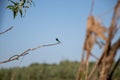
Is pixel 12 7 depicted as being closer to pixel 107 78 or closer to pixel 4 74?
pixel 107 78

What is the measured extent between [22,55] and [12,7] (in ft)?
1.63

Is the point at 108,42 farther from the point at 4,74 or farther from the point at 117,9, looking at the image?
the point at 4,74

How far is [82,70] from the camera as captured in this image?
1.99 m

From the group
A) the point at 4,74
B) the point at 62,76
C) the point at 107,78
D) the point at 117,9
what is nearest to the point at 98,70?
the point at 107,78

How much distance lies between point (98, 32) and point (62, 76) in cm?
2561

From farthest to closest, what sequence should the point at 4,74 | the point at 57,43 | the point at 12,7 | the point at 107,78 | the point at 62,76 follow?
the point at 62,76, the point at 4,74, the point at 12,7, the point at 57,43, the point at 107,78

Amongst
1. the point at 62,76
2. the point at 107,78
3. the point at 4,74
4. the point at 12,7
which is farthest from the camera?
the point at 62,76

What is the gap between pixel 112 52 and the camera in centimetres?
192

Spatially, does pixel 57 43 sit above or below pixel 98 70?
above

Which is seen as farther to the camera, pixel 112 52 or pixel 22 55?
pixel 22 55

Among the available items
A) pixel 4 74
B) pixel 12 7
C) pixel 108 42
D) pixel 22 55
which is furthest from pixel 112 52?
pixel 4 74

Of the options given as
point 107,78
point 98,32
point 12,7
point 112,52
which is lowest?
point 107,78

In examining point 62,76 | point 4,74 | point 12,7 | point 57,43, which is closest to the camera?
point 57,43

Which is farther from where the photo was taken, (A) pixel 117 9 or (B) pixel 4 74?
(B) pixel 4 74
